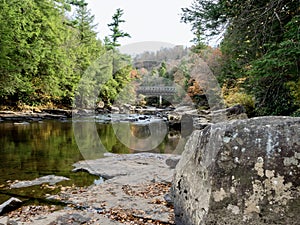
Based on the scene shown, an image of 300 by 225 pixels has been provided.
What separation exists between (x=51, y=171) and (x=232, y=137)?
4919 millimetres

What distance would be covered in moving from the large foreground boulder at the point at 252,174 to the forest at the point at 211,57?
4065mm

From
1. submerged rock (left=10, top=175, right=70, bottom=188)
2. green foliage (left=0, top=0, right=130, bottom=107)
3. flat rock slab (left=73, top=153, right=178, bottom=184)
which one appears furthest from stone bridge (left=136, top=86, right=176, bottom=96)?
submerged rock (left=10, top=175, right=70, bottom=188)

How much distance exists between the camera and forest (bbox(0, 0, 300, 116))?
23.6 ft

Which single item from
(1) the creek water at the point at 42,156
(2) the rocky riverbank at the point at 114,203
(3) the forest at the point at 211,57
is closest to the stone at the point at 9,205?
(2) the rocky riverbank at the point at 114,203

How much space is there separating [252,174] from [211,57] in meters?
19.6

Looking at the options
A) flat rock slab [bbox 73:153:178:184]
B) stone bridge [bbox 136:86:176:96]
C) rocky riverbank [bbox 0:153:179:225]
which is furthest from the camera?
stone bridge [bbox 136:86:176:96]

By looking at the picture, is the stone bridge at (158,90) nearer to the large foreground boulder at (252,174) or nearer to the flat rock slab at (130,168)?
the flat rock slab at (130,168)

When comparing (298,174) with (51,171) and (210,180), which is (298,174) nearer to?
(210,180)

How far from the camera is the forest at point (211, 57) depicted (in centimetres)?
720

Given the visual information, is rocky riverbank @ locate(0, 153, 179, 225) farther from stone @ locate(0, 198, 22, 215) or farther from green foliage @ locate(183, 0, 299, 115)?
green foliage @ locate(183, 0, 299, 115)

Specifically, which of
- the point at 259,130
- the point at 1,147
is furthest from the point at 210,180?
the point at 1,147

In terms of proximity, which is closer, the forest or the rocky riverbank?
the rocky riverbank

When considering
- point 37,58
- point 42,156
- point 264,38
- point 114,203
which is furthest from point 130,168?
point 37,58

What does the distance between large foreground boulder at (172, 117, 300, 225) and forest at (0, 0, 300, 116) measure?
4.06 meters
